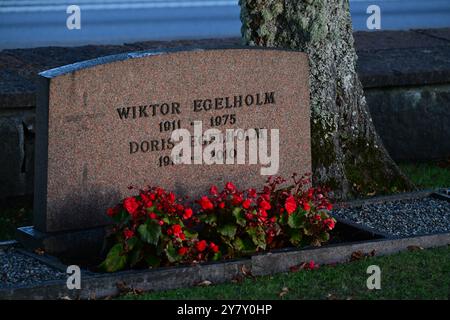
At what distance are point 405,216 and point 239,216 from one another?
4.54 ft

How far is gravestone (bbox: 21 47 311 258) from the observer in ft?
23.0

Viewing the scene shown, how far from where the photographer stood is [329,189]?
8.12 meters

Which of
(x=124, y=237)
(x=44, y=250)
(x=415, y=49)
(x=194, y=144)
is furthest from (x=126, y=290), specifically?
(x=415, y=49)

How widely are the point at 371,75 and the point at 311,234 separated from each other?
8.23 ft

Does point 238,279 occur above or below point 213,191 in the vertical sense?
below

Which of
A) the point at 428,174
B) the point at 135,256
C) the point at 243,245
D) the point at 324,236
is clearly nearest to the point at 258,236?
the point at 243,245

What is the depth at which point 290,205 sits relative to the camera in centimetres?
697

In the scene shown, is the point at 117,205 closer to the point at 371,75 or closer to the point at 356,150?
the point at 356,150

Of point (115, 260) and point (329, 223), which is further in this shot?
point (329, 223)

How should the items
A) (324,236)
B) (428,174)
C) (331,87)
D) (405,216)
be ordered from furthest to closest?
(428,174) → (331,87) → (405,216) → (324,236)

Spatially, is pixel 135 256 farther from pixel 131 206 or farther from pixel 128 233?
pixel 131 206

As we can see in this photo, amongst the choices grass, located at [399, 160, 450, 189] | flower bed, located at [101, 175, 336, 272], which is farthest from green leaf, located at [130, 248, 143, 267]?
grass, located at [399, 160, 450, 189]

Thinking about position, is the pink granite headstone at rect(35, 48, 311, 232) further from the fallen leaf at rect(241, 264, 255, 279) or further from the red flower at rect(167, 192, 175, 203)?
the fallen leaf at rect(241, 264, 255, 279)

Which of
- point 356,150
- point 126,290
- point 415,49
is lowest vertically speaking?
point 126,290
